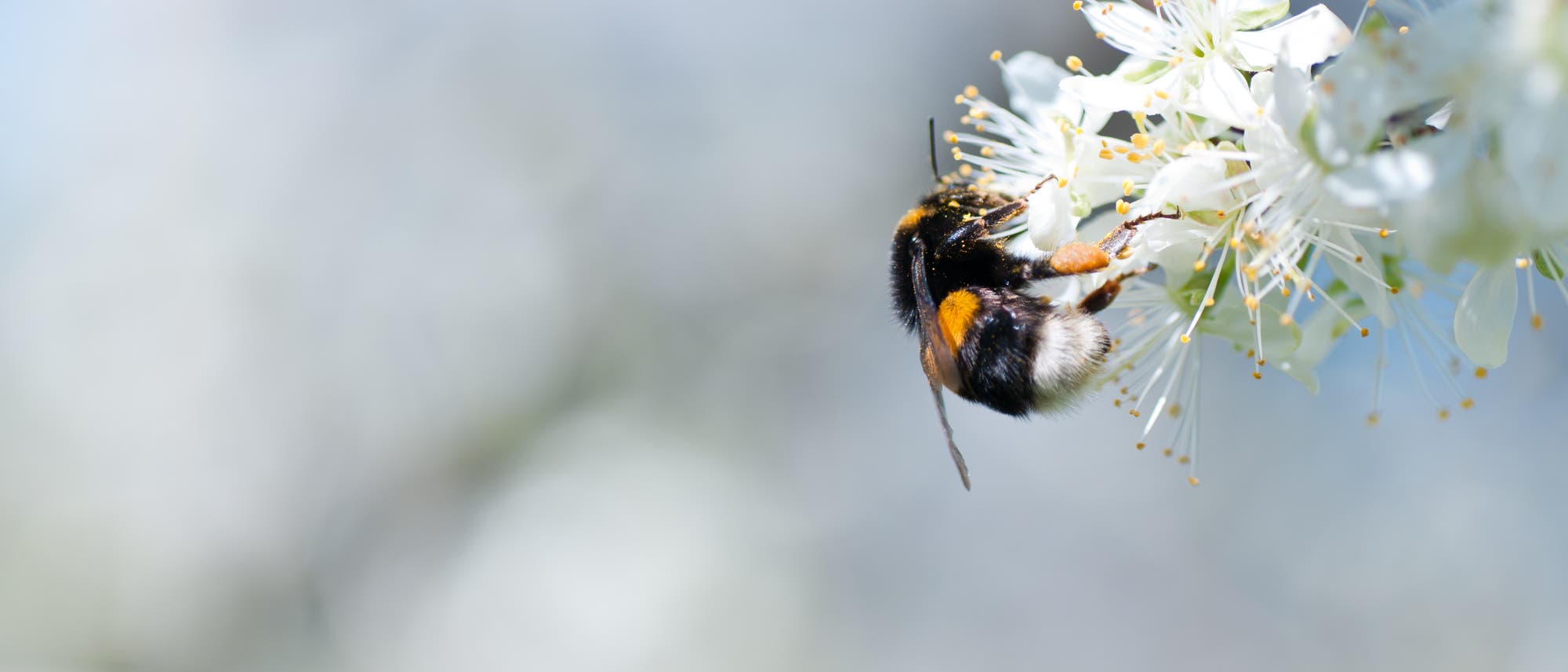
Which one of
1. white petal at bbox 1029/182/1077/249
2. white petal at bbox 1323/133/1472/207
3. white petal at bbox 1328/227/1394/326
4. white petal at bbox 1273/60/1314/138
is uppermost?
white petal at bbox 1029/182/1077/249

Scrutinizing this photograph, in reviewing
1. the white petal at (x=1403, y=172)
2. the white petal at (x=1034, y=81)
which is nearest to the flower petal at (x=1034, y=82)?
the white petal at (x=1034, y=81)

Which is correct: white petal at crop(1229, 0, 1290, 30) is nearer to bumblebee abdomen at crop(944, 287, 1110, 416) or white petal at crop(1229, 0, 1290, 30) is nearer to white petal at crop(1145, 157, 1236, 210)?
white petal at crop(1145, 157, 1236, 210)

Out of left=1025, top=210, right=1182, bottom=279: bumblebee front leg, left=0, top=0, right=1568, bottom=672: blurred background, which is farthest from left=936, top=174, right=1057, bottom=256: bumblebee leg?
left=0, top=0, right=1568, bottom=672: blurred background

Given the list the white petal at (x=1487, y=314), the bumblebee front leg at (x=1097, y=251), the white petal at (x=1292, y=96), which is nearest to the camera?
the white petal at (x=1292, y=96)

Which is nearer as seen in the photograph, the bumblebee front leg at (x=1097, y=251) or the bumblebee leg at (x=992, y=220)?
the bumblebee front leg at (x=1097, y=251)

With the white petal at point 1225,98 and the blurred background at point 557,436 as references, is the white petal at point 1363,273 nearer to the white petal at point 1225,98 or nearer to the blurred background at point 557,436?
the white petal at point 1225,98
